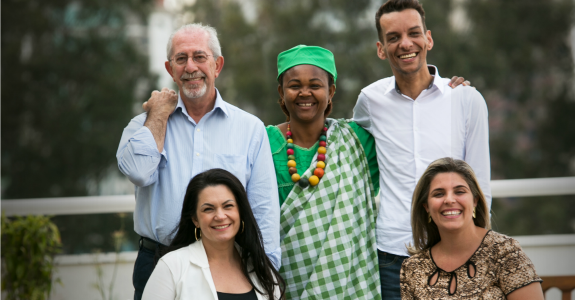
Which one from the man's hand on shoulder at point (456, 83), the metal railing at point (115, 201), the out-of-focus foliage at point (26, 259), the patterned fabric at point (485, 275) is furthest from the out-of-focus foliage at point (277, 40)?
the patterned fabric at point (485, 275)

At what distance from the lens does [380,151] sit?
246 cm

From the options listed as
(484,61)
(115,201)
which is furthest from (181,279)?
(484,61)

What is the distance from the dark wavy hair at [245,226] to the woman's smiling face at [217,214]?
25 mm

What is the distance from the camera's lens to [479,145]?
7.61 feet

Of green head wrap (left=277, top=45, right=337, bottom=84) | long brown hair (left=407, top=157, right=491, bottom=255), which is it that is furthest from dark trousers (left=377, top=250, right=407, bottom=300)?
green head wrap (left=277, top=45, right=337, bottom=84)

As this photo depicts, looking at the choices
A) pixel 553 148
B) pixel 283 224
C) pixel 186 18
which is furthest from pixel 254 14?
pixel 283 224

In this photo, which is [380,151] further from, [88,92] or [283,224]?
[88,92]

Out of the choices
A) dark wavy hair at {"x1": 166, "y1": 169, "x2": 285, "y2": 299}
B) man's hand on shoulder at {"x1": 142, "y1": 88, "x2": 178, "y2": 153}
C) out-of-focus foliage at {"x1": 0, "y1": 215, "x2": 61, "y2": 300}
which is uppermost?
man's hand on shoulder at {"x1": 142, "y1": 88, "x2": 178, "y2": 153}

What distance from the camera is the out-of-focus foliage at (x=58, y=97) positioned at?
834 cm

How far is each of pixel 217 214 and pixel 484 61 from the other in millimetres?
7967

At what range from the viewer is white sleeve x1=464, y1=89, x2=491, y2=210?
230cm

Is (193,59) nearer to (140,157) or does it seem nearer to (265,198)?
(140,157)

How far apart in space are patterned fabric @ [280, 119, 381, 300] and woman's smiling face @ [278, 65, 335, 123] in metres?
0.19

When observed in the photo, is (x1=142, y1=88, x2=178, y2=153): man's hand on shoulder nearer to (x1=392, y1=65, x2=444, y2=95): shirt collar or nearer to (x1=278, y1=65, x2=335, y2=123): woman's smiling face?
(x1=278, y1=65, x2=335, y2=123): woman's smiling face
